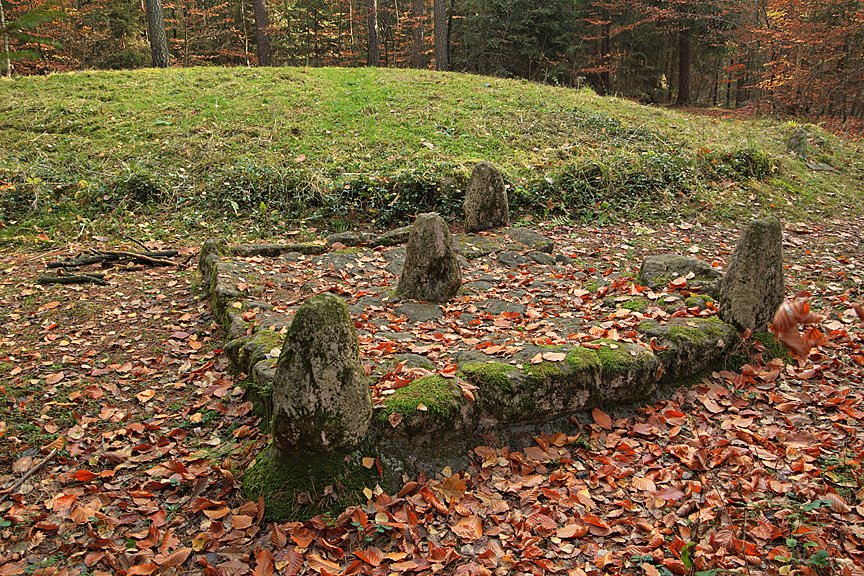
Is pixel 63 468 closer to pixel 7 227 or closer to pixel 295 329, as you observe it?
pixel 295 329

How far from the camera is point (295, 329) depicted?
3445 mm

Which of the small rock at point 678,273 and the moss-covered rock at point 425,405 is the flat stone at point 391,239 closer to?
the small rock at point 678,273

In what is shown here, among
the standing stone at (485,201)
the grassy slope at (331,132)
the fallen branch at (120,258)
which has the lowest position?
the fallen branch at (120,258)

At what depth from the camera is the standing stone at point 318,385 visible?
11.2 ft

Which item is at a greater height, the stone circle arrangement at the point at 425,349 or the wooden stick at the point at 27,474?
the stone circle arrangement at the point at 425,349

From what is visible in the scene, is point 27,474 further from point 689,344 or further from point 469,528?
point 689,344

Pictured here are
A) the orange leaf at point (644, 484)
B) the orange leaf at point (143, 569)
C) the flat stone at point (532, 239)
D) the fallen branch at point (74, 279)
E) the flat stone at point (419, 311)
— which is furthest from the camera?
the flat stone at point (532, 239)

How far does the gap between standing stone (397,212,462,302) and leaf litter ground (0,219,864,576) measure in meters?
0.33

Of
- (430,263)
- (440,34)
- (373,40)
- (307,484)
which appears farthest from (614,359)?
(373,40)

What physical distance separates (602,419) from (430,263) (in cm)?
235

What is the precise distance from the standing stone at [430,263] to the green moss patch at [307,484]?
97.8 inches

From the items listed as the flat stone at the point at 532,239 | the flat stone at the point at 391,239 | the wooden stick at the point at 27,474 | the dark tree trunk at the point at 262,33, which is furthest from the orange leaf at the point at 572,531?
the dark tree trunk at the point at 262,33

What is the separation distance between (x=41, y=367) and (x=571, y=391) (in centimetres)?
482

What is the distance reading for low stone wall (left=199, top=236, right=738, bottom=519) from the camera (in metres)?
3.52
